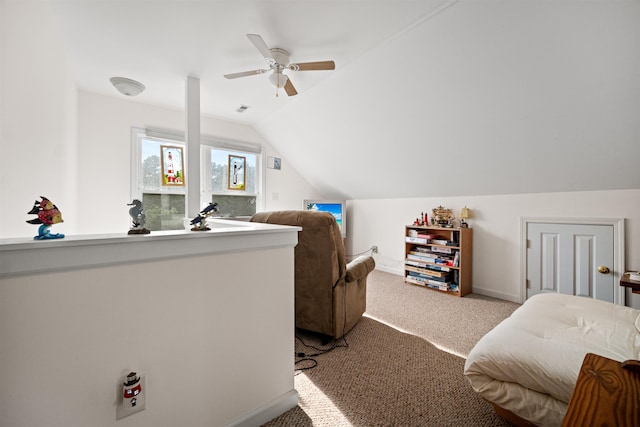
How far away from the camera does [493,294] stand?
3.28 meters

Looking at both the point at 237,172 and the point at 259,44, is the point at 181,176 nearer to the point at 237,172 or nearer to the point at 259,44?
the point at 237,172

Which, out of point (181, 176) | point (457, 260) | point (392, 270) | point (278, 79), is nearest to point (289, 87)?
point (278, 79)

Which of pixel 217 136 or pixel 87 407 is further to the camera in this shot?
pixel 217 136

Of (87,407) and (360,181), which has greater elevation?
(360,181)

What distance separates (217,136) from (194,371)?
3631 millimetres

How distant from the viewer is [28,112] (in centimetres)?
153

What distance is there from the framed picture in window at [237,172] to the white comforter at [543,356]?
12.5ft

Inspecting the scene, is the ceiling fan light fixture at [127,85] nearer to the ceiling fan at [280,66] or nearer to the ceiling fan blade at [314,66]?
the ceiling fan at [280,66]

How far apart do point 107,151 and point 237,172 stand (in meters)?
1.64

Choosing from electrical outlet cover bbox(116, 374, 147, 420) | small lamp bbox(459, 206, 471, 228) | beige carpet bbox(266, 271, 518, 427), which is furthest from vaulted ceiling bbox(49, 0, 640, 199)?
electrical outlet cover bbox(116, 374, 147, 420)

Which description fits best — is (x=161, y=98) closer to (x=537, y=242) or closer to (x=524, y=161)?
(x=524, y=161)

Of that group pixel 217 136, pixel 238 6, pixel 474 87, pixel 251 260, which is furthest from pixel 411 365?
pixel 217 136

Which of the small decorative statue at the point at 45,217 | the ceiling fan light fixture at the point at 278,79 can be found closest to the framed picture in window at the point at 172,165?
the ceiling fan light fixture at the point at 278,79

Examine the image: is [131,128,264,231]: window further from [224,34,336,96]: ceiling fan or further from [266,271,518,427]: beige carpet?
[266,271,518,427]: beige carpet
